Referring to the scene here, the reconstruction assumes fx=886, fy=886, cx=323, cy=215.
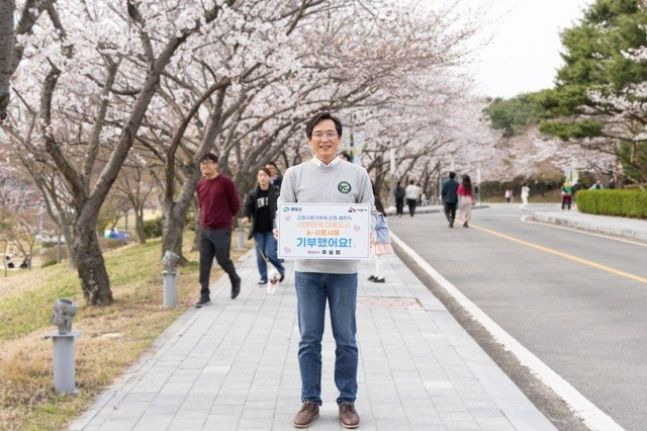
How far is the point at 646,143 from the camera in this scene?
45.5 meters

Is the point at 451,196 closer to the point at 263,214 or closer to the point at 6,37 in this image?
the point at 263,214

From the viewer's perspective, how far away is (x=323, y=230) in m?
5.37

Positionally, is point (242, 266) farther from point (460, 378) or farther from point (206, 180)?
point (460, 378)

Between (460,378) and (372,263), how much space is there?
393 inches

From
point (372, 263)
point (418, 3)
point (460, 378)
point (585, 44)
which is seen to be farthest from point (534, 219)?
point (460, 378)

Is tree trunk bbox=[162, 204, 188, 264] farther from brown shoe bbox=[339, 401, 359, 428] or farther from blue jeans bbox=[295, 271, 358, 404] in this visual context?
brown shoe bbox=[339, 401, 359, 428]

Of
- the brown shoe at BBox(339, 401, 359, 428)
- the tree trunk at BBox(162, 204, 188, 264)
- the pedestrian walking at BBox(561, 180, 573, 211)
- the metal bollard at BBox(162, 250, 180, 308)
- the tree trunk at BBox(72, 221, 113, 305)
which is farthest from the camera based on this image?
the pedestrian walking at BBox(561, 180, 573, 211)

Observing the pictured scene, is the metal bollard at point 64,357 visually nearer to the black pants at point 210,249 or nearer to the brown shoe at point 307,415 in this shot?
the brown shoe at point 307,415

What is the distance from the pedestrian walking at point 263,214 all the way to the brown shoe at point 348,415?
7.36 meters

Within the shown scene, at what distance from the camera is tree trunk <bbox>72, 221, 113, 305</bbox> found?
1165cm

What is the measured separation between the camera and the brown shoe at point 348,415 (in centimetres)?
520

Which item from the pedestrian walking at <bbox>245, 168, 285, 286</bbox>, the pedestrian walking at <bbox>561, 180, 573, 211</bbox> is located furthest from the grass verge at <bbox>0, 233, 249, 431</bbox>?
the pedestrian walking at <bbox>561, 180, 573, 211</bbox>

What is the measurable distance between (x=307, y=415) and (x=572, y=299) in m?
7.02

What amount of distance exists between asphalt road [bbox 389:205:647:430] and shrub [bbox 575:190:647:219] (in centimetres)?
851
